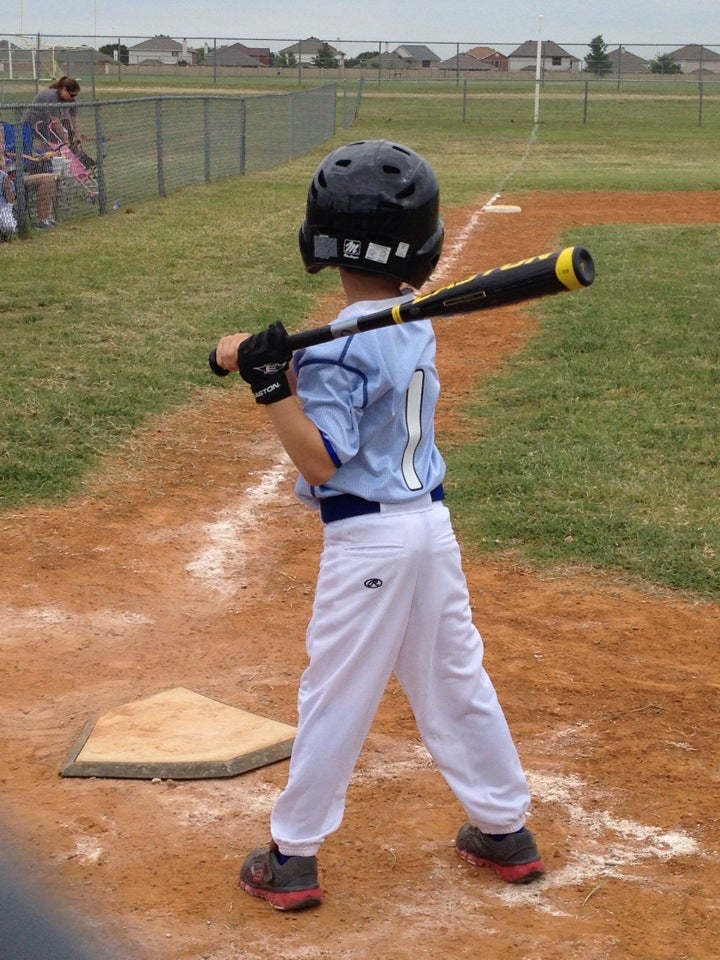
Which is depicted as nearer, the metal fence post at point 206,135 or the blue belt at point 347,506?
the blue belt at point 347,506

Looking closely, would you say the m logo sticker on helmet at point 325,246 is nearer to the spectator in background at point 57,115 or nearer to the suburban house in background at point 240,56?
the spectator in background at point 57,115

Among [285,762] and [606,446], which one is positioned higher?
[606,446]

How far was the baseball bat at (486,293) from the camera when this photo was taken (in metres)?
2.34

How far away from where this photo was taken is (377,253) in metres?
2.60

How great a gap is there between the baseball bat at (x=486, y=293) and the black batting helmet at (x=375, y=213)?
0.16m

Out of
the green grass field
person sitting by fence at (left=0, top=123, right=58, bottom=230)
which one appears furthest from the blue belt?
person sitting by fence at (left=0, top=123, right=58, bottom=230)

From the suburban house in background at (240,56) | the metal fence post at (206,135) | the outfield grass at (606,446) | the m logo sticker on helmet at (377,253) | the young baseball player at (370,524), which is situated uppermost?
the suburban house in background at (240,56)

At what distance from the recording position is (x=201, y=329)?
29.6ft

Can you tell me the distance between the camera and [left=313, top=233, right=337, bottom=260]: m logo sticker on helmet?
8.59 ft

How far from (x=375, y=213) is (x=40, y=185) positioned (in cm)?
1223

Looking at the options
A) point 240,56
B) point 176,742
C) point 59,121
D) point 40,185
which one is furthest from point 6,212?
point 240,56

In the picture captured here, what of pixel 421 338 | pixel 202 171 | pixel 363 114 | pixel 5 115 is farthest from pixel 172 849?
pixel 363 114

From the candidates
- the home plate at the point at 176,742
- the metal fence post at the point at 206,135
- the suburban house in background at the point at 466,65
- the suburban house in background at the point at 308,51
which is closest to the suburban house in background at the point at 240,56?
the suburban house in background at the point at 308,51

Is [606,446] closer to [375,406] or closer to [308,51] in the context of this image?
[375,406]
